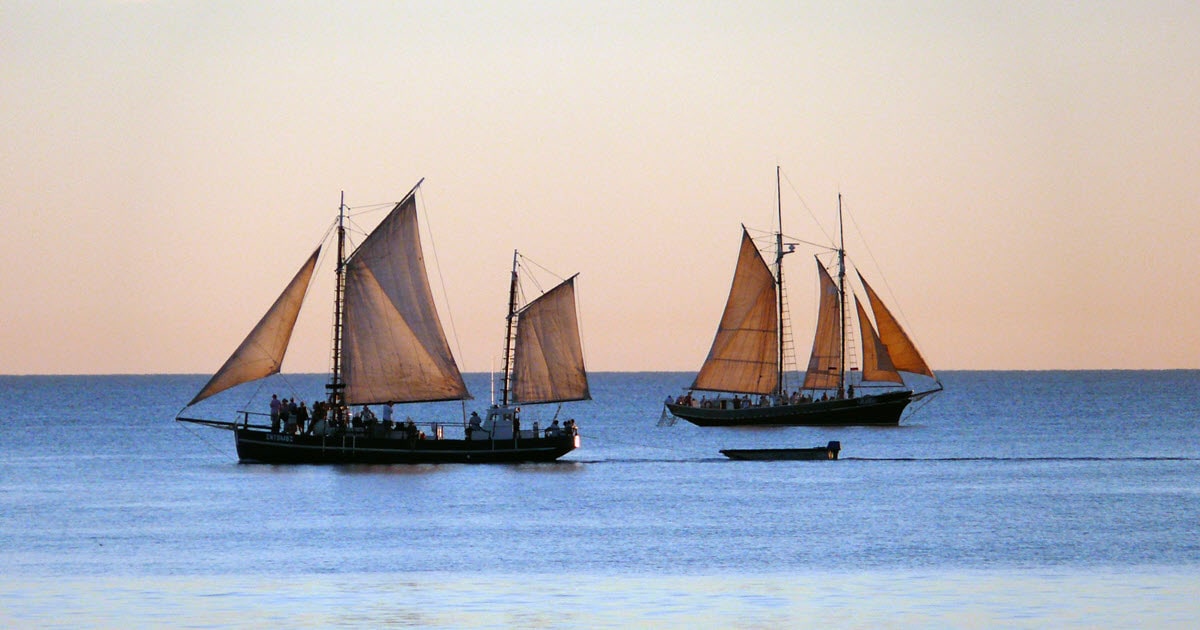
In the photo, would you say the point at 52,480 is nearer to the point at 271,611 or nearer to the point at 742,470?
the point at 742,470

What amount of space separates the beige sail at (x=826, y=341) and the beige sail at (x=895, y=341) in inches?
151

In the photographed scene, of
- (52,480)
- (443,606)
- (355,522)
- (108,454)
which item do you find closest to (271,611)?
(443,606)

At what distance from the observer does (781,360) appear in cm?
13462

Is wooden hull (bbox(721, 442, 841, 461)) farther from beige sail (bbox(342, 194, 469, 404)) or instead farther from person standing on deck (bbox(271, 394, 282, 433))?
person standing on deck (bbox(271, 394, 282, 433))

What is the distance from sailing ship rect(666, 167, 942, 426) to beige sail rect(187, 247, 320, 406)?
160ft

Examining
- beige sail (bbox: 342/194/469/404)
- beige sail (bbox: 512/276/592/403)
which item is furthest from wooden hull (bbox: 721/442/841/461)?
beige sail (bbox: 342/194/469/404)

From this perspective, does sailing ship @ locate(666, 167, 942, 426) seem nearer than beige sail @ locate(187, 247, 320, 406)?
No

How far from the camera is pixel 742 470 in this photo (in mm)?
87375

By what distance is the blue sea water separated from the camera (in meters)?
40.7

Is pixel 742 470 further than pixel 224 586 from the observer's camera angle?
Yes

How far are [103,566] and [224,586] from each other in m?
5.68

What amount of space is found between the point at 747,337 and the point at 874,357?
369 inches

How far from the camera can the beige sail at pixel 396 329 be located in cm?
8662

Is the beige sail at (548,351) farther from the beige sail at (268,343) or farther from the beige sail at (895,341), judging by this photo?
the beige sail at (895,341)
